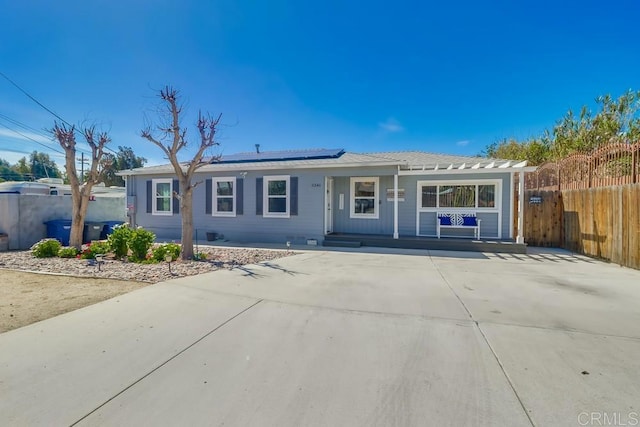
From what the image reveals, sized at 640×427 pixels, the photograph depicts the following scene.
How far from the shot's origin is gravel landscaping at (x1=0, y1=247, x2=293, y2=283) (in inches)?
222

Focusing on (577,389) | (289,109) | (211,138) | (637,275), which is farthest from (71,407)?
(289,109)

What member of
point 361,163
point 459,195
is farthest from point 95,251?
point 459,195

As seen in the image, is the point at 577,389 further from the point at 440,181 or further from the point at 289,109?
the point at 289,109

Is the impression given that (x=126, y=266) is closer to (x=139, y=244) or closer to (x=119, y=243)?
(x=139, y=244)

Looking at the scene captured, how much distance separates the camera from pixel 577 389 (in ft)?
7.23

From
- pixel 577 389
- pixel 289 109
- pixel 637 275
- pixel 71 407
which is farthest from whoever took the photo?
pixel 289 109

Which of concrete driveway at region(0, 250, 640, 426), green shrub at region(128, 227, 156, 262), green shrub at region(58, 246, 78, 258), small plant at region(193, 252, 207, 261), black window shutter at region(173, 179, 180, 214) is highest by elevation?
black window shutter at region(173, 179, 180, 214)

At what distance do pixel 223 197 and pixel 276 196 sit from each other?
2.30 m

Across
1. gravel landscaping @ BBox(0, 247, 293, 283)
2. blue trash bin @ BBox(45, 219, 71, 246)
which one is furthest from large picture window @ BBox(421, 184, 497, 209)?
blue trash bin @ BBox(45, 219, 71, 246)

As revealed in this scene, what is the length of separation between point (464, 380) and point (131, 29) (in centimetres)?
1235

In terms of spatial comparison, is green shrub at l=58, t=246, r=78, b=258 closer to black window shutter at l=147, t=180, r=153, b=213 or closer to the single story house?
the single story house

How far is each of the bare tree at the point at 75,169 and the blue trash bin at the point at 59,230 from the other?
1.75 metres

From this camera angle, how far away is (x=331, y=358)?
8.70 ft

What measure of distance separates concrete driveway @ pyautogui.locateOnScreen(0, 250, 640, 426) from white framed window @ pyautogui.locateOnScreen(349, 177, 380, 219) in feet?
20.2
